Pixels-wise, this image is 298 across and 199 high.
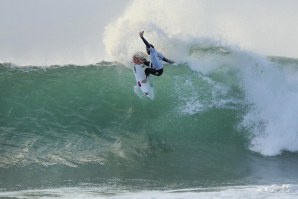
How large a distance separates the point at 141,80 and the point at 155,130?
145 centimetres

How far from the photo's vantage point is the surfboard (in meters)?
13.5

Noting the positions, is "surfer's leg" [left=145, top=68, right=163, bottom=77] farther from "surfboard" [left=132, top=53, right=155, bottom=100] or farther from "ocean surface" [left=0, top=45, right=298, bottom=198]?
"ocean surface" [left=0, top=45, right=298, bottom=198]

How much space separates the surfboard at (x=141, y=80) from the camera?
44.4ft

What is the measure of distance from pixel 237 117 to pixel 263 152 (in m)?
1.84

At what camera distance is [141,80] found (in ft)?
44.8

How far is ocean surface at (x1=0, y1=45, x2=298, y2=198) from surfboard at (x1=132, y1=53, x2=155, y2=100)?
46cm

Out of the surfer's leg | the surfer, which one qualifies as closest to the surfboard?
the surfer's leg

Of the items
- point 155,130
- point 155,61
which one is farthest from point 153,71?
point 155,130

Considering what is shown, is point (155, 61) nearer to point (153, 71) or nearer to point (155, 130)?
point (153, 71)

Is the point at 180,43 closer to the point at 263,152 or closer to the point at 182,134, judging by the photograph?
the point at 182,134

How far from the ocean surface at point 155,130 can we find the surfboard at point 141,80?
0.46 metres

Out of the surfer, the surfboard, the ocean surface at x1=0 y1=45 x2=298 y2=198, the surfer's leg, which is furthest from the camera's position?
the surfboard

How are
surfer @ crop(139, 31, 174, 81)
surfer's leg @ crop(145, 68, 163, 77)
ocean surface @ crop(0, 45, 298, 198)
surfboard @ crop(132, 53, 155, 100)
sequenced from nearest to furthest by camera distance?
1. ocean surface @ crop(0, 45, 298, 198)
2. surfer @ crop(139, 31, 174, 81)
3. surfer's leg @ crop(145, 68, 163, 77)
4. surfboard @ crop(132, 53, 155, 100)

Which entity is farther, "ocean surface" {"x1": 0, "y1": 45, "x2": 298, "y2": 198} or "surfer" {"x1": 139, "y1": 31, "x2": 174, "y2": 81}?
"surfer" {"x1": 139, "y1": 31, "x2": 174, "y2": 81}
